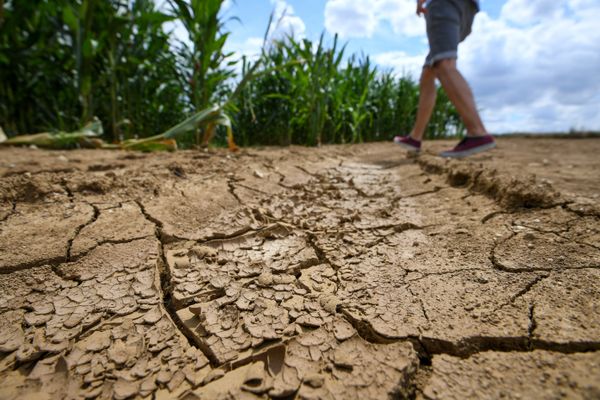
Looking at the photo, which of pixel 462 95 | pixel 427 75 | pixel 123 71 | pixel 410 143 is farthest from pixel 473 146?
pixel 123 71

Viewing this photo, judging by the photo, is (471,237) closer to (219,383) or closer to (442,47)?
(219,383)

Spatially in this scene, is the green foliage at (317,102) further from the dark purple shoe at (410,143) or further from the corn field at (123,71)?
the dark purple shoe at (410,143)

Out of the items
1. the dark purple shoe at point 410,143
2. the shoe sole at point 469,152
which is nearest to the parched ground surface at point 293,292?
the shoe sole at point 469,152

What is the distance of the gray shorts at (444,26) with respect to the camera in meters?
2.12

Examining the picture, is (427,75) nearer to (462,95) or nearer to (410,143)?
(462,95)

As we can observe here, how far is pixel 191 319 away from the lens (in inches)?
28.9

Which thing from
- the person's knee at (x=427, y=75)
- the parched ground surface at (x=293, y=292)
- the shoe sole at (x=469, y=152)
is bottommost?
the parched ground surface at (x=293, y=292)

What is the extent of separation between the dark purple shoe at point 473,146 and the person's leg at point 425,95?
0.37 metres

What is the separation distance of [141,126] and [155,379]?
10.4 feet

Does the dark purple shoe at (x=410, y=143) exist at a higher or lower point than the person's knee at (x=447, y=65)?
lower

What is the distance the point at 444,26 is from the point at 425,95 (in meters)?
0.51

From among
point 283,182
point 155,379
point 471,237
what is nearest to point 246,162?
point 283,182

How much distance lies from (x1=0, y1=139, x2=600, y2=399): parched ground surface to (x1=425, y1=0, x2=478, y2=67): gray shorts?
1.08m

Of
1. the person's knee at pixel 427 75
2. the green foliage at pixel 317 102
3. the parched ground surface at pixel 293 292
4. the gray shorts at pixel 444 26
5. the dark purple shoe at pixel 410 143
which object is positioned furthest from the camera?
the green foliage at pixel 317 102
